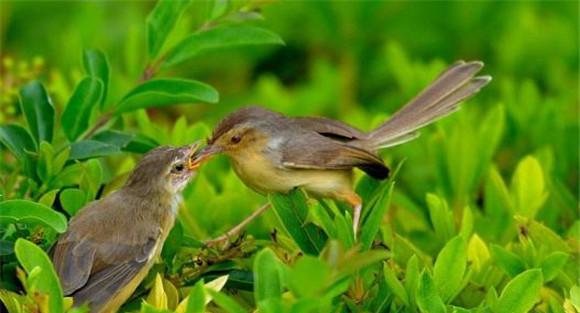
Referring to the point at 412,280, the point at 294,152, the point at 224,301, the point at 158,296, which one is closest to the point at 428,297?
the point at 412,280

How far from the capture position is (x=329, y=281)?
300 centimetres

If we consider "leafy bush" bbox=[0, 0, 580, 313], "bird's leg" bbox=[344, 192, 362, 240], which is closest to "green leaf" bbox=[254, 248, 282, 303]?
"leafy bush" bbox=[0, 0, 580, 313]

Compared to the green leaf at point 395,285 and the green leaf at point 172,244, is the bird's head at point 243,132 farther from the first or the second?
the green leaf at point 395,285

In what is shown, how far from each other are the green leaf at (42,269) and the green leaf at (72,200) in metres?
0.65

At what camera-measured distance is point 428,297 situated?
3520 mm

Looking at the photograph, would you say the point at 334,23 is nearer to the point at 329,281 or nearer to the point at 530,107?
the point at 530,107

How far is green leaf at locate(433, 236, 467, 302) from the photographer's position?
3.70 meters

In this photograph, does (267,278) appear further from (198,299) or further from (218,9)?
(218,9)

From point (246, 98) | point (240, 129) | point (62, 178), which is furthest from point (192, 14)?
point (62, 178)

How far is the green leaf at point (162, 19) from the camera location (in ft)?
14.6

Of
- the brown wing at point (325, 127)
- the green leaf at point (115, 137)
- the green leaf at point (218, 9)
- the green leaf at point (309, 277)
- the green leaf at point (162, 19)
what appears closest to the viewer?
the green leaf at point (309, 277)

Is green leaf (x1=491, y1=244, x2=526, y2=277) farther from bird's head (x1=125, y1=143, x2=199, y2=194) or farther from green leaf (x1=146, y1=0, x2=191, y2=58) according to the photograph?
green leaf (x1=146, y1=0, x2=191, y2=58)

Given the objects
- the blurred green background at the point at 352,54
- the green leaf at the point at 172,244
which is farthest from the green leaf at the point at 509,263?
the blurred green background at the point at 352,54

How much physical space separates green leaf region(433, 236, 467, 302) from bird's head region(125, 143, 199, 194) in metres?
0.94
